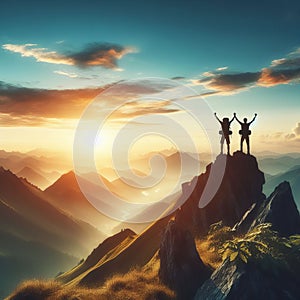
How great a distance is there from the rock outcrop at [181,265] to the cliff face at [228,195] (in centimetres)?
1454

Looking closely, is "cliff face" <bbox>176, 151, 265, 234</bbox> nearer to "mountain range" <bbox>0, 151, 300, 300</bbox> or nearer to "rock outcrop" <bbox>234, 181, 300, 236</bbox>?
"mountain range" <bbox>0, 151, 300, 300</bbox>

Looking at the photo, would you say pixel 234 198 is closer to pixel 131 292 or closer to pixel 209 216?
pixel 209 216

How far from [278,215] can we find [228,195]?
13571mm

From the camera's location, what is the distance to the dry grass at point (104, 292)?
3042cm

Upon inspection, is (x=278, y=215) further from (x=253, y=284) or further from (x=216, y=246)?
(x=253, y=284)

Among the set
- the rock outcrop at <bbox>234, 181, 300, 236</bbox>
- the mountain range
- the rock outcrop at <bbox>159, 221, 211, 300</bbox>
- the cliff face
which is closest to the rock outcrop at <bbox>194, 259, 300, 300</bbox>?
the mountain range

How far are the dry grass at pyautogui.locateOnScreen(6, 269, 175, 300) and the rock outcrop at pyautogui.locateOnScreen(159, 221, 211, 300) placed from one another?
1.26 metres

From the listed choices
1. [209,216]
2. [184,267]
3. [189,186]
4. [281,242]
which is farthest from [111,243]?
[281,242]

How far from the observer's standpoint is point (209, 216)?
5231cm

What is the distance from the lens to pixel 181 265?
35.5 meters

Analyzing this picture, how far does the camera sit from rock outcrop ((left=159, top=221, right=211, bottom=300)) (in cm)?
3406

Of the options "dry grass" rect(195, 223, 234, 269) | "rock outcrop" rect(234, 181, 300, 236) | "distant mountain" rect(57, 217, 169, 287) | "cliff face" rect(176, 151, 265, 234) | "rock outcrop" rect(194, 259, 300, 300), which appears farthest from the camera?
"distant mountain" rect(57, 217, 169, 287)

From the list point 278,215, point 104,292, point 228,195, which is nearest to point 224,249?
point 104,292

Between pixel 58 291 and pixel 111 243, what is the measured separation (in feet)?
192
